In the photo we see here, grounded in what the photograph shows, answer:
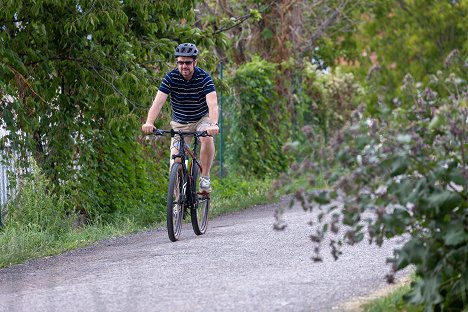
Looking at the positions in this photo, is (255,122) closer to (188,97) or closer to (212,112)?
(188,97)

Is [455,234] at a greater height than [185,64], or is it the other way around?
[185,64]

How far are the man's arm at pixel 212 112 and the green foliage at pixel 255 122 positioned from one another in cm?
862

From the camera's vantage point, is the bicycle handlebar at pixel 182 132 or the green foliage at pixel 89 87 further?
the green foliage at pixel 89 87

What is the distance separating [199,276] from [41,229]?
397cm

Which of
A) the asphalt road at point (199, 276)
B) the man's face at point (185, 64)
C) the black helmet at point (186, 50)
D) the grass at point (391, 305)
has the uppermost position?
the black helmet at point (186, 50)

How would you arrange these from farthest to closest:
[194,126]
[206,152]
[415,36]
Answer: [415,36], [206,152], [194,126]

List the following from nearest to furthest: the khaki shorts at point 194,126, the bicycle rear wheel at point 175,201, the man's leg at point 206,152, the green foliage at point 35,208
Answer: the bicycle rear wheel at point 175,201, the khaki shorts at point 194,126, the man's leg at point 206,152, the green foliage at point 35,208

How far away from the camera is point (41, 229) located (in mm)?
12867

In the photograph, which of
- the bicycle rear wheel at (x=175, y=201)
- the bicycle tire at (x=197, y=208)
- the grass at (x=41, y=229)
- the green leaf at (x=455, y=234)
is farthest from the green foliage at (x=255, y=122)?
the green leaf at (x=455, y=234)

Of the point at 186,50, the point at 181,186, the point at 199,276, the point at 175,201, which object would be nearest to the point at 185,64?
the point at 186,50

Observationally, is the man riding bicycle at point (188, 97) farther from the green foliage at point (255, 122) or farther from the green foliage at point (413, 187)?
the green foliage at point (255, 122)

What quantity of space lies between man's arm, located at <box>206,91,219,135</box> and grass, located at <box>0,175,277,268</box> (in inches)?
37.2

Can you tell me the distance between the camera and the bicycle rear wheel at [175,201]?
38.8ft

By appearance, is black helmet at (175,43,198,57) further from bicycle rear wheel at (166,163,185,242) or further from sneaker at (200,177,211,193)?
sneaker at (200,177,211,193)
